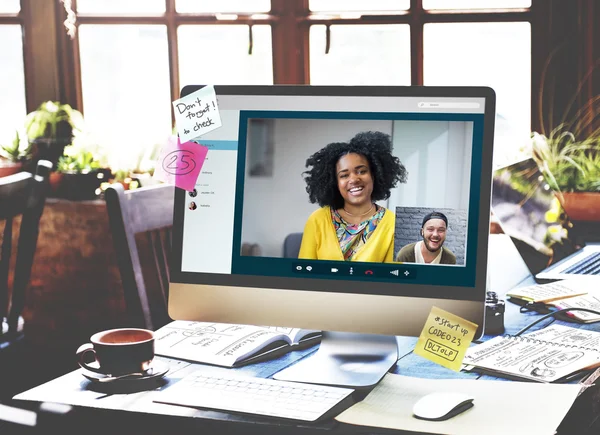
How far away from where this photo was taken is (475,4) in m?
2.41

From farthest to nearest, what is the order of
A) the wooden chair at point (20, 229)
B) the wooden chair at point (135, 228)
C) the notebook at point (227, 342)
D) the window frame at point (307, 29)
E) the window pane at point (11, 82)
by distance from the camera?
1. the window pane at point (11, 82)
2. the window frame at point (307, 29)
3. the wooden chair at point (20, 229)
4. the wooden chair at point (135, 228)
5. the notebook at point (227, 342)

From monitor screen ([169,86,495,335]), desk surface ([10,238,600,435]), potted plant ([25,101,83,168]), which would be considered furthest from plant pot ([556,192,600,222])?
potted plant ([25,101,83,168])

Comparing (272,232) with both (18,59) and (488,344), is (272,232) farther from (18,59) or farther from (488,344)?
(18,59)

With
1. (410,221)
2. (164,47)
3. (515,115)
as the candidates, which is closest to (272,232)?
(410,221)

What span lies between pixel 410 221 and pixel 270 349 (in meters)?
0.34

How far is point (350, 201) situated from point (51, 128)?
1892 mm

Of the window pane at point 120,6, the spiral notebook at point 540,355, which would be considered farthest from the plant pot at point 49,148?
the spiral notebook at point 540,355

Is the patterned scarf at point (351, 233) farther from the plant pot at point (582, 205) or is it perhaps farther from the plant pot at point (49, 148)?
the plant pot at point (49, 148)

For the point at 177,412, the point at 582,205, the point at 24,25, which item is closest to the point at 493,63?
the point at 582,205

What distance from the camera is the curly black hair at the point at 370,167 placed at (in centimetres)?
109

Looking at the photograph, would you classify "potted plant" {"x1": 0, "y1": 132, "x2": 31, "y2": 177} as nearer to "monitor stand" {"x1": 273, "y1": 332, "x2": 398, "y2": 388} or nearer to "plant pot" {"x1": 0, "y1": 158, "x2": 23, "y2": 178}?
"plant pot" {"x1": 0, "y1": 158, "x2": 23, "y2": 178}

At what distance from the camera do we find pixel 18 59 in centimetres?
279

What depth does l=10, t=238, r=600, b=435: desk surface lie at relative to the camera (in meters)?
0.96

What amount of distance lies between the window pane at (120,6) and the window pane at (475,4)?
94 centimetres
